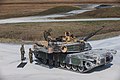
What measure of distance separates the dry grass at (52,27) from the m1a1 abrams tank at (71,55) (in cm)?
226

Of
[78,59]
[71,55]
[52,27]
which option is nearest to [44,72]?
[71,55]

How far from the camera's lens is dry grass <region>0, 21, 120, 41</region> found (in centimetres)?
1635

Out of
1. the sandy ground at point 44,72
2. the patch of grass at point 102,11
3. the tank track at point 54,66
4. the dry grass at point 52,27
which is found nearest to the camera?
the sandy ground at point 44,72

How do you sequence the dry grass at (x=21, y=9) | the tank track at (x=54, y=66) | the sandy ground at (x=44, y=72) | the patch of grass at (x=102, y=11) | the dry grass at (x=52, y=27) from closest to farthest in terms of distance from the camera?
the sandy ground at (x=44, y=72) < the tank track at (x=54, y=66) < the dry grass at (x=52, y=27) < the dry grass at (x=21, y=9) < the patch of grass at (x=102, y=11)

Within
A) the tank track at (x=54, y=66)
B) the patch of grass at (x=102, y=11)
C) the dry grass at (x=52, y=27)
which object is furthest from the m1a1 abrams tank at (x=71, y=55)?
the patch of grass at (x=102, y=11)

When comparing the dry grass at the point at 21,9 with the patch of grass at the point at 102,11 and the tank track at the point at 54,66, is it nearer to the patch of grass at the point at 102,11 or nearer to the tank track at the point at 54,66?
the patch of grass at the point at 102,11

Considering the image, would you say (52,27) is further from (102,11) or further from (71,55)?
(71,55)

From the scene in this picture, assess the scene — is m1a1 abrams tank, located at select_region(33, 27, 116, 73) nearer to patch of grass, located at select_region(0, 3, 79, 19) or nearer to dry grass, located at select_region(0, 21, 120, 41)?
dry grass, located at select_region(0, 21, 120, 41)

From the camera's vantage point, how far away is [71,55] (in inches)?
497

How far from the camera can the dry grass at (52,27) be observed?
53.6ft

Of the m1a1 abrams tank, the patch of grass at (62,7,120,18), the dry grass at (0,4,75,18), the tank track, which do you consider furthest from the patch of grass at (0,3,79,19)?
the m1a1 abrams tank

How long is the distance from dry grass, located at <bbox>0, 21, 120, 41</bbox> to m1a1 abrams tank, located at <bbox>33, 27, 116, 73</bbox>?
2.26 m

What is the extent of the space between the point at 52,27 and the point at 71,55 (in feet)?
14.5

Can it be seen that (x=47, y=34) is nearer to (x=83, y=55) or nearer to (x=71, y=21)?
(x=83, y=55)
